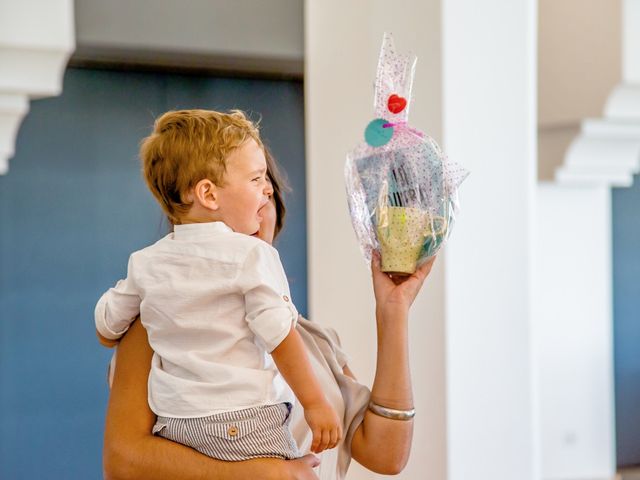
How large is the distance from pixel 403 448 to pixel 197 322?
1.42 ft

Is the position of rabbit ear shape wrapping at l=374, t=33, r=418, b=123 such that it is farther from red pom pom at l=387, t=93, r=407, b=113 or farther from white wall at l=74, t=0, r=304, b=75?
white wall at l=74, t=0, r=304, b=75

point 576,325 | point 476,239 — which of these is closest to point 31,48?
point 476,239

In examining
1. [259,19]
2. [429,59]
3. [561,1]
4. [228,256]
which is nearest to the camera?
[228,256]

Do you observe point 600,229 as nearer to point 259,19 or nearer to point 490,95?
point 259,19

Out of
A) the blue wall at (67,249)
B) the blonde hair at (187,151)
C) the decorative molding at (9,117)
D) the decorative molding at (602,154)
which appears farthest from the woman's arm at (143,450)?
the decorative molding at (602,154)

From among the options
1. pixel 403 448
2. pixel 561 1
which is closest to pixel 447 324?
pixel 403 448

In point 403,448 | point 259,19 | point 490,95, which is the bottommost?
point 403,448

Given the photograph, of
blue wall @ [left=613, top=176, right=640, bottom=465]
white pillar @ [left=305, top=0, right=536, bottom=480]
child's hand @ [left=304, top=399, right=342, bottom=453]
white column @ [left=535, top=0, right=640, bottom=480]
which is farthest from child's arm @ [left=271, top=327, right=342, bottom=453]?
blue wall @ [left=613, top=176, right=640, bottom=465]

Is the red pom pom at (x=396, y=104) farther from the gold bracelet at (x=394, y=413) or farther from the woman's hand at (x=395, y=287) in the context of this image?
the gold bracelet at (x=394, y=413)

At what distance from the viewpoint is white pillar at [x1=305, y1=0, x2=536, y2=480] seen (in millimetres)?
2570

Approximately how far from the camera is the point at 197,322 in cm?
151

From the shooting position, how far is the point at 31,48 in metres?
3.17

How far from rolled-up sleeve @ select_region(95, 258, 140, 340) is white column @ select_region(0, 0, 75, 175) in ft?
5.59

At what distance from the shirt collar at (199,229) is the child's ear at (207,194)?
3cm
